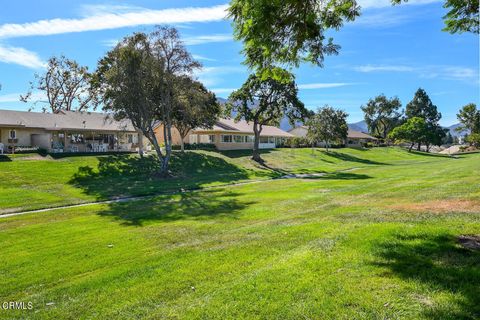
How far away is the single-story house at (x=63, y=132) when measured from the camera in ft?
137

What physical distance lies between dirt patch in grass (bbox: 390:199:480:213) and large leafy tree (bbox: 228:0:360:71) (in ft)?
18.3

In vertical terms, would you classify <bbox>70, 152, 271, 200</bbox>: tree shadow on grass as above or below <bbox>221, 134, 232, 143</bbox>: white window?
below

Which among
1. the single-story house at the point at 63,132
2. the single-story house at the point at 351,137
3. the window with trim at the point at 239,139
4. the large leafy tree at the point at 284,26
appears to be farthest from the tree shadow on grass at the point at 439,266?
the single-story house at the point at 351,137

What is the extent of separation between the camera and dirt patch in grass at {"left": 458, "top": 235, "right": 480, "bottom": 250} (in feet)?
23.8

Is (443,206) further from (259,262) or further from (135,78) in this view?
(135,78)

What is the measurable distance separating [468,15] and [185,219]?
11334 mm

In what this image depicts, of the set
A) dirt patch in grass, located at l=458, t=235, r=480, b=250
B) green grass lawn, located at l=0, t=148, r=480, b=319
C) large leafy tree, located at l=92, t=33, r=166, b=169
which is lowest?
green grass lawn, located at l=0, t=148, r=480, b=319

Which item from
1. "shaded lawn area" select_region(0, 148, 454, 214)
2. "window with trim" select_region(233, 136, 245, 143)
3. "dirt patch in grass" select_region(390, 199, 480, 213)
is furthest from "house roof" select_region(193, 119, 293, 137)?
"dirt patch in grass" select_region(390, 199, 480, 213)

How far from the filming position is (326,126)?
66.8m

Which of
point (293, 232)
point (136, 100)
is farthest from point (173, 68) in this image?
point (293, 232)

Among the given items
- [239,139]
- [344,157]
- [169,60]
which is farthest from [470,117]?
[169,60]

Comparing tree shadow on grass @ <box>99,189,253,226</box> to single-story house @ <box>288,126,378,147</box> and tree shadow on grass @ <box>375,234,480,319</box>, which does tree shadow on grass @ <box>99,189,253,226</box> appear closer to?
tree shadow on grass @ <box>375,234,480,319</box>

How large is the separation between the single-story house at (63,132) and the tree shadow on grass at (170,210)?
935 inches

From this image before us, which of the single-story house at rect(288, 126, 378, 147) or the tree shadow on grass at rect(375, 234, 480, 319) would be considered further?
the single-story house at rect(288, 126, 378, 147)
